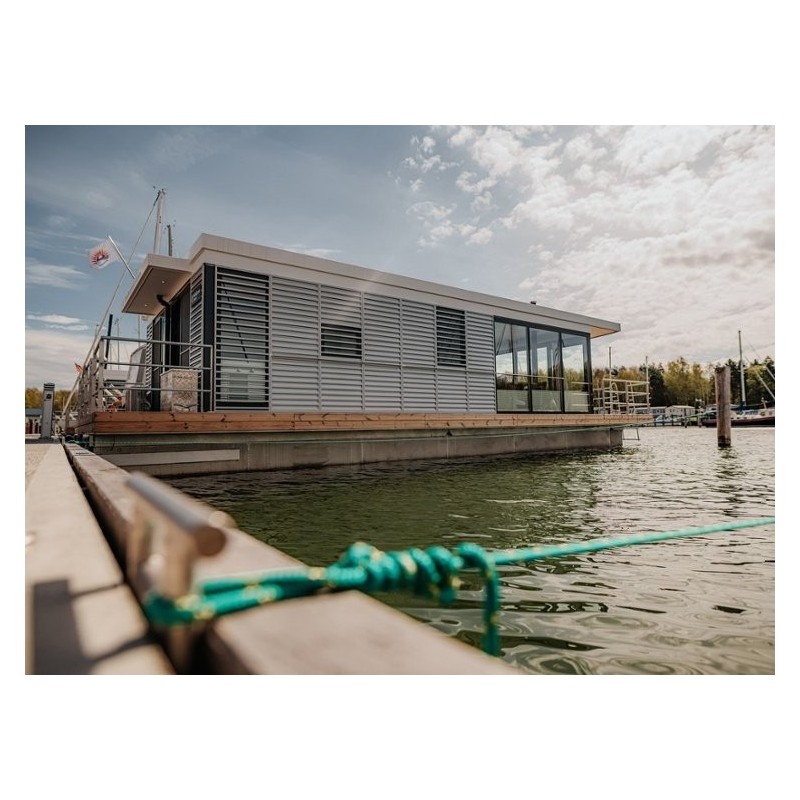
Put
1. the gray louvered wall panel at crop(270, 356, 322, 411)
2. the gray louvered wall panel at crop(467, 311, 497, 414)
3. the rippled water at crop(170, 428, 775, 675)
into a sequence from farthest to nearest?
the gray louvered wall panel at crop(467, 311, 497, 414), the gray louvered wall panel at crop(270, 356, 322, 411), the rippled water at crop(170, 428, 775, 675)

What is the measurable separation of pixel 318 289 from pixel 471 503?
501 centimetres

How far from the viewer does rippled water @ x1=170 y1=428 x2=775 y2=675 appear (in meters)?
1.83

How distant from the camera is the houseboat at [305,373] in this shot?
248 inches

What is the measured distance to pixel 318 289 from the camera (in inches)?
326

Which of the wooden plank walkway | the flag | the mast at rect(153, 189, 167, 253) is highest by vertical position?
the mast at rect(153, 189, 167, 253)

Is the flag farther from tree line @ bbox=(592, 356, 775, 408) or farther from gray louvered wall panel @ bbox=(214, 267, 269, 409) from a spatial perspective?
tree line @ bbox=(592, 356, 775, 408)

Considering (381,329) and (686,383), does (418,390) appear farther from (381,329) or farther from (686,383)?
(686,383)

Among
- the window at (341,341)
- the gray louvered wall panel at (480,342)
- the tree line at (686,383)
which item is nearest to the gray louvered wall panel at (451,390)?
the gray louvered wall panel at (480,342)

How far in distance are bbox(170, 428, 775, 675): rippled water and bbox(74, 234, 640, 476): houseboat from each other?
0.64 m

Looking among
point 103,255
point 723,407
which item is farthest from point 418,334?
point 723,407

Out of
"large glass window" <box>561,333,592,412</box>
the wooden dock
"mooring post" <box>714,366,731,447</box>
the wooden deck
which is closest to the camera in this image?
the wooden deck

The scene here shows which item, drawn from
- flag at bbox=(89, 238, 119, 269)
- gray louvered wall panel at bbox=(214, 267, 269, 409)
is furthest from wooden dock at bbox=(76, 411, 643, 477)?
flag at bbox=(89, 238, 119, 269)

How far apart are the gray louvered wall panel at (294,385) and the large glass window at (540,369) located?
14.6 ft
